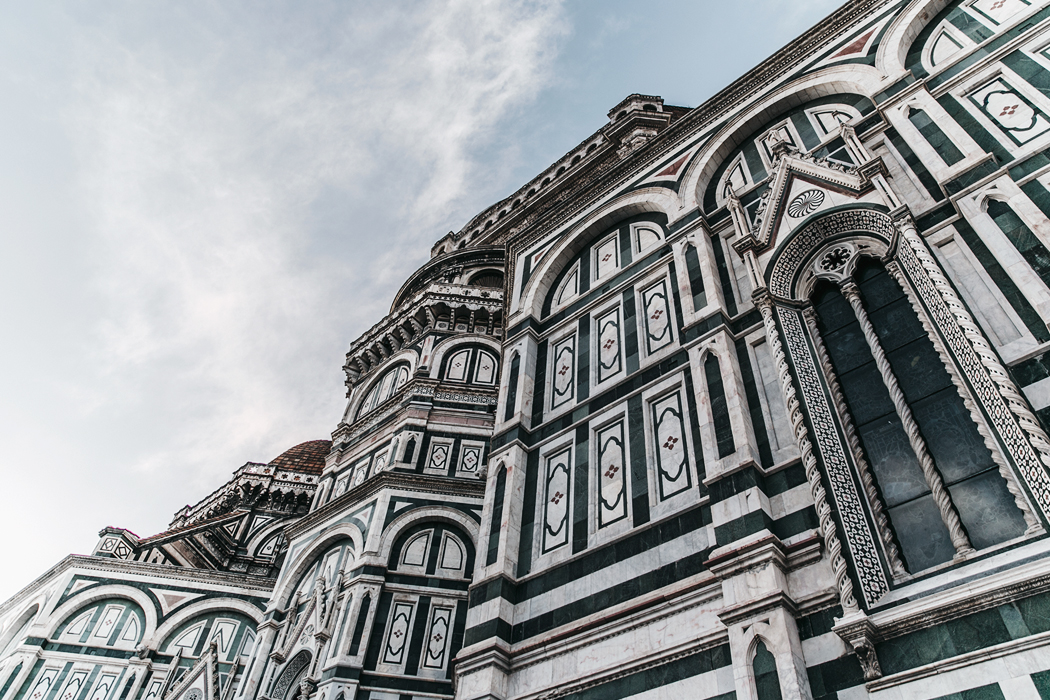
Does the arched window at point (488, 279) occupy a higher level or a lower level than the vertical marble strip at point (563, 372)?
higher

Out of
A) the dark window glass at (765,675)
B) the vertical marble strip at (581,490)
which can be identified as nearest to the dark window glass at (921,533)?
the dark window glass at (765,675)

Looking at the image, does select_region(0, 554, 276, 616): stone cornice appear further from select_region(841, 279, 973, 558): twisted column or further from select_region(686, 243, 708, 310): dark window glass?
select_region(841, 279, 973, 558): twisted column

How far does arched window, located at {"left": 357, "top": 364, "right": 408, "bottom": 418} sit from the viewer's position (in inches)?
795

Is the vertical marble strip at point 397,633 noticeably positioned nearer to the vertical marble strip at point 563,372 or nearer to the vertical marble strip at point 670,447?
the vertical marble strip at point 563,372

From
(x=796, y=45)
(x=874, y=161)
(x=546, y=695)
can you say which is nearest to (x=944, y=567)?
(x=546, y=695)

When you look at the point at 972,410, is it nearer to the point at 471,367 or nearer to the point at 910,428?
the point at 910,428

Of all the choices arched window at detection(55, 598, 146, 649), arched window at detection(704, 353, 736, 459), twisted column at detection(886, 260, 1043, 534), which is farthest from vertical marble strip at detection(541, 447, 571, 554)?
arched window at detection(55, 598, 146, 649)

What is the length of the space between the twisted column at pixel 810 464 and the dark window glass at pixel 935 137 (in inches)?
108

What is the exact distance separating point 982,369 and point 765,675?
134 inches

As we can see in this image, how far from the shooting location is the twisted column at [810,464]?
646cm

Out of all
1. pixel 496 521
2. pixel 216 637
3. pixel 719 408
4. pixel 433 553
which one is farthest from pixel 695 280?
pixel 216 637

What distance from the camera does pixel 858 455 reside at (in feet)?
24.8

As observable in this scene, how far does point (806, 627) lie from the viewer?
21.7 ft

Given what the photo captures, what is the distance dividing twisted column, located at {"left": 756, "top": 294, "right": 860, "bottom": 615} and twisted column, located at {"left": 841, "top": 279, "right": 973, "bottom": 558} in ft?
2.95
